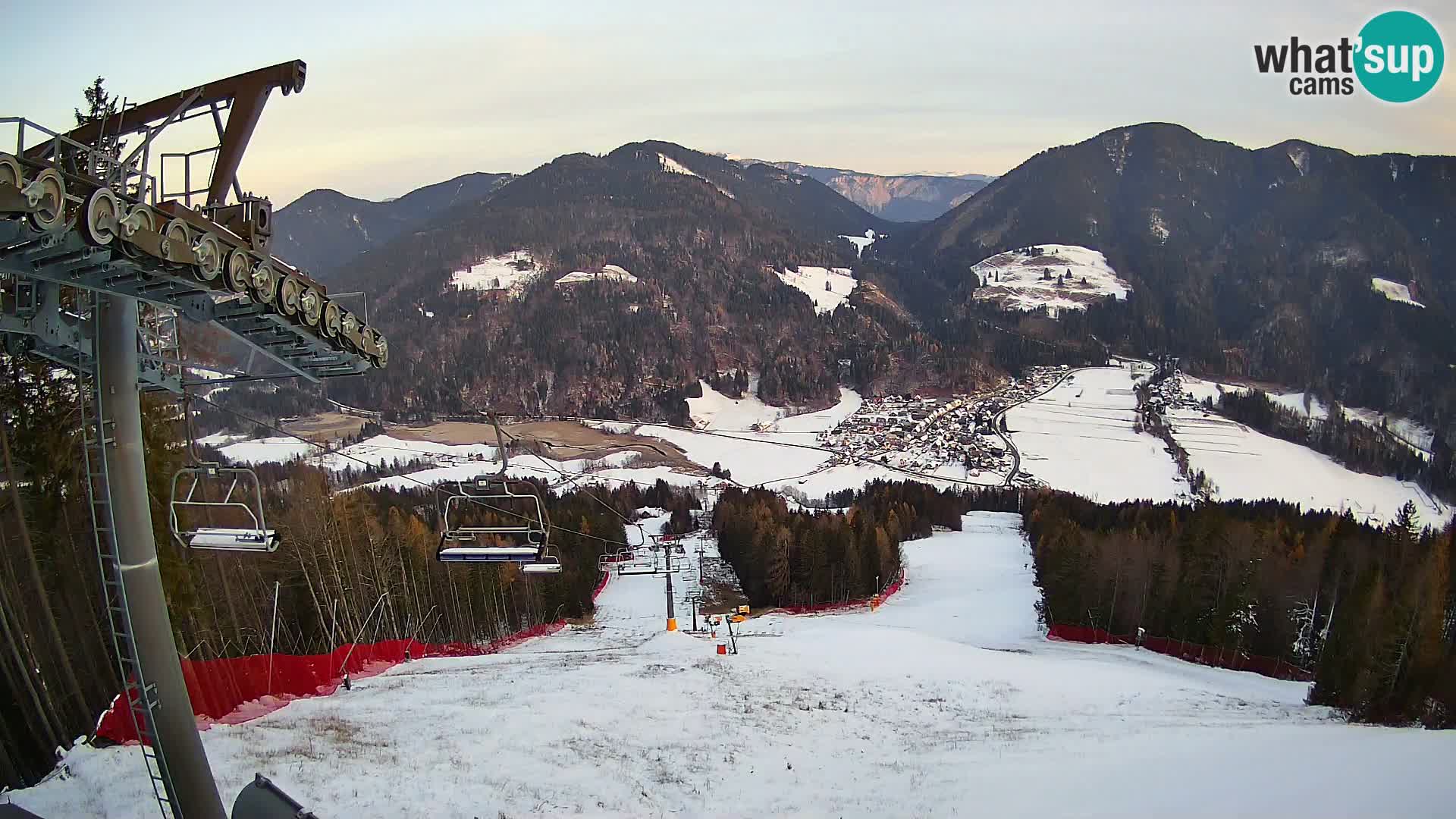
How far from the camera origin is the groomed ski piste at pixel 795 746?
13367 millimetres

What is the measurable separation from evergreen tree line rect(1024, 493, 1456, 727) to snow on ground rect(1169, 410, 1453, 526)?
6693 centimetres

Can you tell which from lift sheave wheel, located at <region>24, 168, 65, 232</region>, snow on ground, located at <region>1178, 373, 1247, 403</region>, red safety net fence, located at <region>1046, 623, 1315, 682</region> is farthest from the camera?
snow on ground, located at <region>1178, 373, 1247, 403</region>

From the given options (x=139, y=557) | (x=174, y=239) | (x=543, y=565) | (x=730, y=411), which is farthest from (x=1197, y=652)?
(x=730, y=411)

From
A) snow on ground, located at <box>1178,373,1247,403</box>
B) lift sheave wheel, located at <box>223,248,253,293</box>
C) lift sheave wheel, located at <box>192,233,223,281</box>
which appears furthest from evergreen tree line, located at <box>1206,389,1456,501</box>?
lift sheave wheel, located at <box>192,233,223,281</box>

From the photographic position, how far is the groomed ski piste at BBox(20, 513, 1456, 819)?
13.4 metres

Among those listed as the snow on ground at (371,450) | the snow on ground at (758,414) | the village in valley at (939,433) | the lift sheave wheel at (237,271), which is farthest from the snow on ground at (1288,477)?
the lift sheave wheel at (237,271)

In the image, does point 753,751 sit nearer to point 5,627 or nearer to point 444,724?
point 444,724

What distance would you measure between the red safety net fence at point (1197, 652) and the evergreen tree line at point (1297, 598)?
0.54 metres

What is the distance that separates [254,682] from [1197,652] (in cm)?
3789

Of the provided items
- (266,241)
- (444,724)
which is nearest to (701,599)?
(444,724)

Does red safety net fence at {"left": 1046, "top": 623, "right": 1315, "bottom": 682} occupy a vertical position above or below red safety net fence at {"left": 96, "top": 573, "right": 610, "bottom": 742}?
below

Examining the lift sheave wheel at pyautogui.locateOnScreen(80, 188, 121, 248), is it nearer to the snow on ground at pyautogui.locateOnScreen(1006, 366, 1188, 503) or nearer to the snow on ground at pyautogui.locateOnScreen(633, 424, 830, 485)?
the snow on ground at pyautogui.locateOnScreen(1006, 366, 1188, 503)

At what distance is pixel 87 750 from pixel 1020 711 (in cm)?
1990

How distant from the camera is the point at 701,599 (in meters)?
59.4
